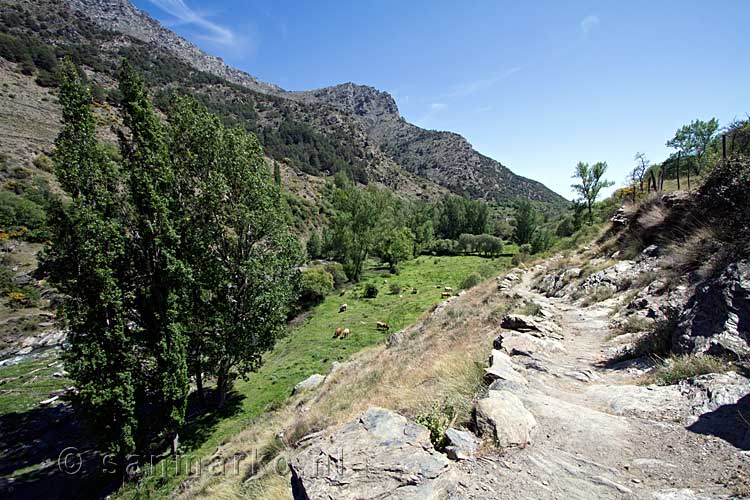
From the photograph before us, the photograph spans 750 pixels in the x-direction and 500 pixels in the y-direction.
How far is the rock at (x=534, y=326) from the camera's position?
9.91m

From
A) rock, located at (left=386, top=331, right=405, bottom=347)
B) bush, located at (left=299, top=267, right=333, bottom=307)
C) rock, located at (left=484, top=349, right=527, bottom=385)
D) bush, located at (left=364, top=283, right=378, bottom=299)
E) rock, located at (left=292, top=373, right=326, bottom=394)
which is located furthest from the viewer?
bush, located at (left=364, top=283, right=378, bottom=299)

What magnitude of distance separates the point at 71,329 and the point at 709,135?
61059mm

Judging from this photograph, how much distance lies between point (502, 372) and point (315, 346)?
2300cm

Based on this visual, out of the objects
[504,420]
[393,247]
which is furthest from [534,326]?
[393,247]

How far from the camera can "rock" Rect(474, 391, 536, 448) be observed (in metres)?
4.62

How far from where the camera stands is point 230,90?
148 metres

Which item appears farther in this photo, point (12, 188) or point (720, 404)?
point (12, 188)

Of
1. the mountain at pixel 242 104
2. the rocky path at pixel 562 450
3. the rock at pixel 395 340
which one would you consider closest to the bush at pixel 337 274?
the rock at pixel 395 340

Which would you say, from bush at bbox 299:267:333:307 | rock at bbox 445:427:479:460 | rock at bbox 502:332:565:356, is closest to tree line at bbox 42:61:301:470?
rock at bbox 445:427:479:460

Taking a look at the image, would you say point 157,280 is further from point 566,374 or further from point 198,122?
point 566,374

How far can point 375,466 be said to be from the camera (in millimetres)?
4234

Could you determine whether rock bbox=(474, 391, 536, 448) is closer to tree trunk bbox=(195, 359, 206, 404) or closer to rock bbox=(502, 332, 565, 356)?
rock bbox=(502, 332, 565, 356)

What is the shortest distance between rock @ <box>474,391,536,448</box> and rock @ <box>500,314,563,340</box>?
17.3ft

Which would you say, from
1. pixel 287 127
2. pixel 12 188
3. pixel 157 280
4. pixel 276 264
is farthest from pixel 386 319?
pixel 287 127
